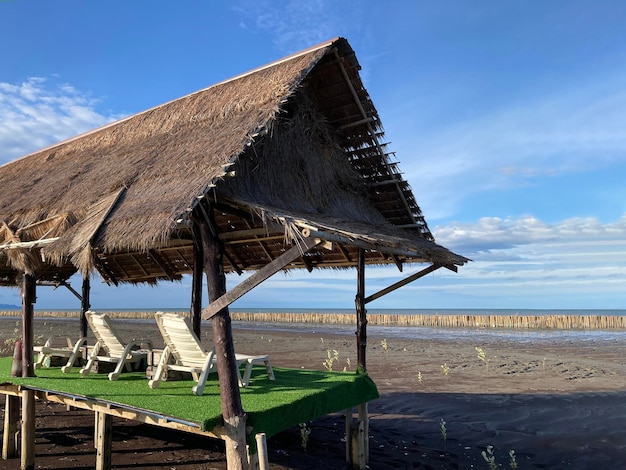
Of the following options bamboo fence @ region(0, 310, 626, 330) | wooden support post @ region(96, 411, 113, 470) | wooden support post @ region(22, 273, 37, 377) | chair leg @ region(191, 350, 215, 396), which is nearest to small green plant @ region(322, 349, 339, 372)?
chair leg @ region(191, 350, 215, 396)

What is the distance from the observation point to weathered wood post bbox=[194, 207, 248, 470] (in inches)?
162

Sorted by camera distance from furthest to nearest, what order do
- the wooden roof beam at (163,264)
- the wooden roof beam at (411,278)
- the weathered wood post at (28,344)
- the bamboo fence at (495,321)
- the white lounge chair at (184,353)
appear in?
the bamboo fence at (495,321), the wooden roof beam at (163,264), the wooden roof beam at (411,278), the weathered wood post at (28,344), the white lounge chair at (184,353)

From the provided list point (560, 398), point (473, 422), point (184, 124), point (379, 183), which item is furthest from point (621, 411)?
point (184, 124)

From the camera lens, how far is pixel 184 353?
18.7 ft

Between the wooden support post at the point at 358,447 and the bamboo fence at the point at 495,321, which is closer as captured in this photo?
the wooden support post at the point at 358,447

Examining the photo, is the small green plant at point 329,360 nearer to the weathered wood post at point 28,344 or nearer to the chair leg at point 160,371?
the chair leg at point 160,371

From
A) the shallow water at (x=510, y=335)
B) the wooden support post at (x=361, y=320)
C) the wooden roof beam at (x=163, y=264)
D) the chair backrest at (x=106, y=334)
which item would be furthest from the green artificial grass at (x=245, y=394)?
the shallow water at (x=510, y=335)

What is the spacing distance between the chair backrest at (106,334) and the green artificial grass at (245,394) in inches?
14.2

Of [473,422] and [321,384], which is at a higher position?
[321,384]

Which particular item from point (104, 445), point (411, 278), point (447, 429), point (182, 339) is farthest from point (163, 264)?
point (447, 429)

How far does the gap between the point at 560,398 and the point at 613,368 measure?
5.38 m

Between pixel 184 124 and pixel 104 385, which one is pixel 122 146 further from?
pixel 104 385

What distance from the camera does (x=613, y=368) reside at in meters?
13.6

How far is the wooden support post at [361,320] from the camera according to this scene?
646cm
